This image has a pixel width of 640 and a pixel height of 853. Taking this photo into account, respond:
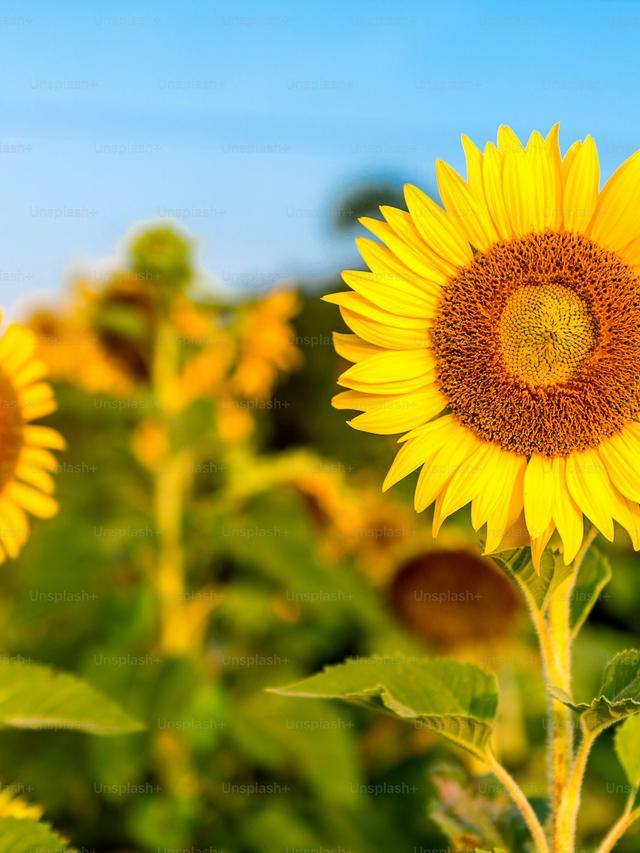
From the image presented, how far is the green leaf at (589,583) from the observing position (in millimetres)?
1525

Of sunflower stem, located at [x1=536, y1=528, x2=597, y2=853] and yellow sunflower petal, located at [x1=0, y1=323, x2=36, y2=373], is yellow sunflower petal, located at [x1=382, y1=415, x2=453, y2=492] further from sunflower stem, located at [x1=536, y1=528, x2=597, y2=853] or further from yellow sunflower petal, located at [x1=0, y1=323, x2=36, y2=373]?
yellow sunflower petal, located at [x1=0, y1=323, x2=36, y2=373]

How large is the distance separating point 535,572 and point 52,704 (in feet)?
2.51

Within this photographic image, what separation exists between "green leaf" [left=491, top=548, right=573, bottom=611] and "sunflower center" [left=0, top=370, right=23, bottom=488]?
3.25ft

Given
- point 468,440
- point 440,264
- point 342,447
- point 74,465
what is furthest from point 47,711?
point 342,447

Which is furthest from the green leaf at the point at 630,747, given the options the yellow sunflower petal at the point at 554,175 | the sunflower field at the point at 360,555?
the yellow sunflower petal at the point at 554,175

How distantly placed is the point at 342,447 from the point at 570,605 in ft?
23.2

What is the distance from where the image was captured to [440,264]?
1471 mm

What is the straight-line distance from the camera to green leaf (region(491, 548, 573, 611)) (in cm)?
138

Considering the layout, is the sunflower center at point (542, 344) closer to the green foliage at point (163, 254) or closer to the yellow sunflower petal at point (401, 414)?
the yellow sunflower petal at point (401, 414)

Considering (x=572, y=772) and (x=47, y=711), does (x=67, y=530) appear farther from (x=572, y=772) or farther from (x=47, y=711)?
(x=572, y=772)

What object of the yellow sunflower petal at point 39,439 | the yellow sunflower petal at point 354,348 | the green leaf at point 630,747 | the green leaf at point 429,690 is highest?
the yellow sunflower petal at point 354,348

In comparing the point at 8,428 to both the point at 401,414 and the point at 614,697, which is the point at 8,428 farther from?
the point at 614,697

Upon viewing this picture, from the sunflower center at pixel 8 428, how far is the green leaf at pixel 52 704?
451 mm

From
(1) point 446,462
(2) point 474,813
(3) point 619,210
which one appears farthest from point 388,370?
(2) point 474,813
